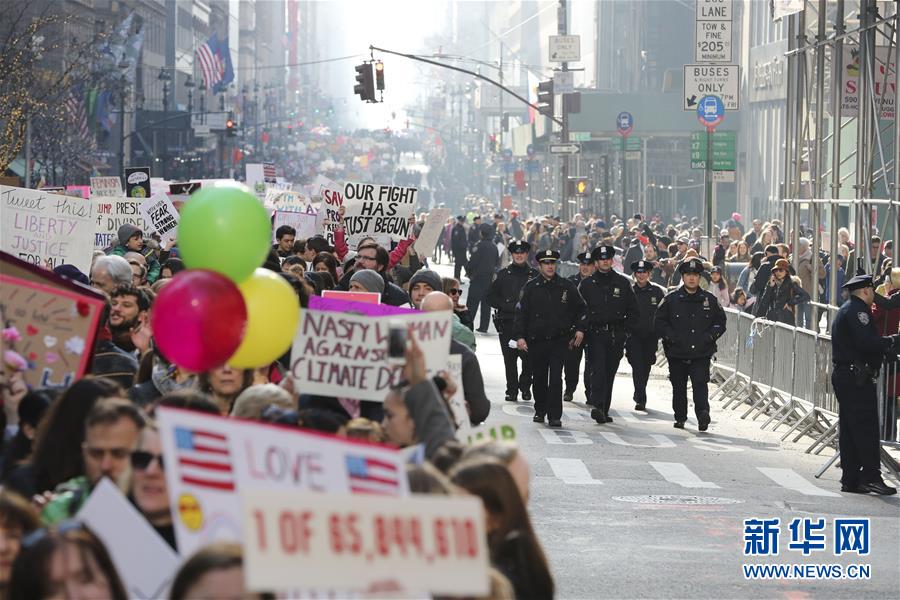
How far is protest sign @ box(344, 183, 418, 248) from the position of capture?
22.4 meters

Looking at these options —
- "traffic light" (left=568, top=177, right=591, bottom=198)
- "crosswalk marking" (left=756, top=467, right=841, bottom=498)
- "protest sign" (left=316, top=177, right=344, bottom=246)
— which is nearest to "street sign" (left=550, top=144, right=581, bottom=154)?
"traffic light" (left=568, top=177, right=591, bottom=198)

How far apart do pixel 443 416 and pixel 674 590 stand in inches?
142

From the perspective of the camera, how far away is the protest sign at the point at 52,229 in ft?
53.5

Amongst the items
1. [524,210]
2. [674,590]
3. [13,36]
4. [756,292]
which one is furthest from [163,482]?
[524,210]

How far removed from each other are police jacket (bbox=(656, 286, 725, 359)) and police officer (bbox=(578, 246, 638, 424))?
74 centimetres

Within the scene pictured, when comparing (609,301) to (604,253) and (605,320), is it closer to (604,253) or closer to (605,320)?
(605,320)

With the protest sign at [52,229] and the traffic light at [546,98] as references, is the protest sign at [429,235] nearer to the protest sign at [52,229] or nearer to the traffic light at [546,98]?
the protest sign at [52,229]

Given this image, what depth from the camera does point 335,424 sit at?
7.22 m

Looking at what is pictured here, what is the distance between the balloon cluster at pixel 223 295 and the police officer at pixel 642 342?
1337cm

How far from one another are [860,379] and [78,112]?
51835 millimetres

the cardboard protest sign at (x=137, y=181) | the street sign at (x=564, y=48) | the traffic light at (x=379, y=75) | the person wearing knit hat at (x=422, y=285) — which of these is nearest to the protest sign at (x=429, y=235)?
the cardboard protest sign at (x=137, y=181)

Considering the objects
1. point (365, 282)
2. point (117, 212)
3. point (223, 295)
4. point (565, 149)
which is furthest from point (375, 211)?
point (565, 149)

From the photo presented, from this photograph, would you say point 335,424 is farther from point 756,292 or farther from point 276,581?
point 756,292

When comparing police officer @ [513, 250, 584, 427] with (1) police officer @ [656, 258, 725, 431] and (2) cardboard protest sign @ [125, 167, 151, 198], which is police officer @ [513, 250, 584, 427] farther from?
(2) cardboard protest sign @ [125, 167, 151, 198]
